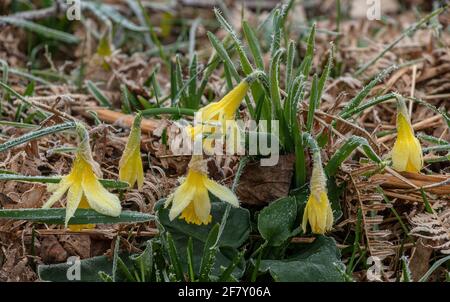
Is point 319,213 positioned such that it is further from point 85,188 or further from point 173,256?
point 85,188

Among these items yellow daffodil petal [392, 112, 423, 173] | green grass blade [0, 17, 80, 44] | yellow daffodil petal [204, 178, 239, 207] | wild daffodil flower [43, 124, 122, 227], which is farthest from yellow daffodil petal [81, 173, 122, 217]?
green grass blade [0, 17, 80, 44]

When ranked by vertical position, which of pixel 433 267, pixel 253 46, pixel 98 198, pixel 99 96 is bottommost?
pixel 433 267

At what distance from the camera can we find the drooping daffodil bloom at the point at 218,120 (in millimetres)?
2006

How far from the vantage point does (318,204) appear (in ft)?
6.47

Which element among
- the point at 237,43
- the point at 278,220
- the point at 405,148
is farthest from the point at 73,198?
the point at 405,148

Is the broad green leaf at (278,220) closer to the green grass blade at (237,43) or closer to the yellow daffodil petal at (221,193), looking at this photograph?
the yellow daffodil petal at (221,193)

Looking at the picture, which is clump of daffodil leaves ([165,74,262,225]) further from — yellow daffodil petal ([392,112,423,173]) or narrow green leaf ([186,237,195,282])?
yellow daffodil petal ([392,112,423,173])

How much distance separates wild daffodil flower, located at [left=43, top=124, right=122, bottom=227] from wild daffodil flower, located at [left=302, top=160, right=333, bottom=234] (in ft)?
1.60

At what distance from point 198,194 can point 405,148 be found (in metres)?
0.58

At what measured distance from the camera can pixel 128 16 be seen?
430 centimetres
